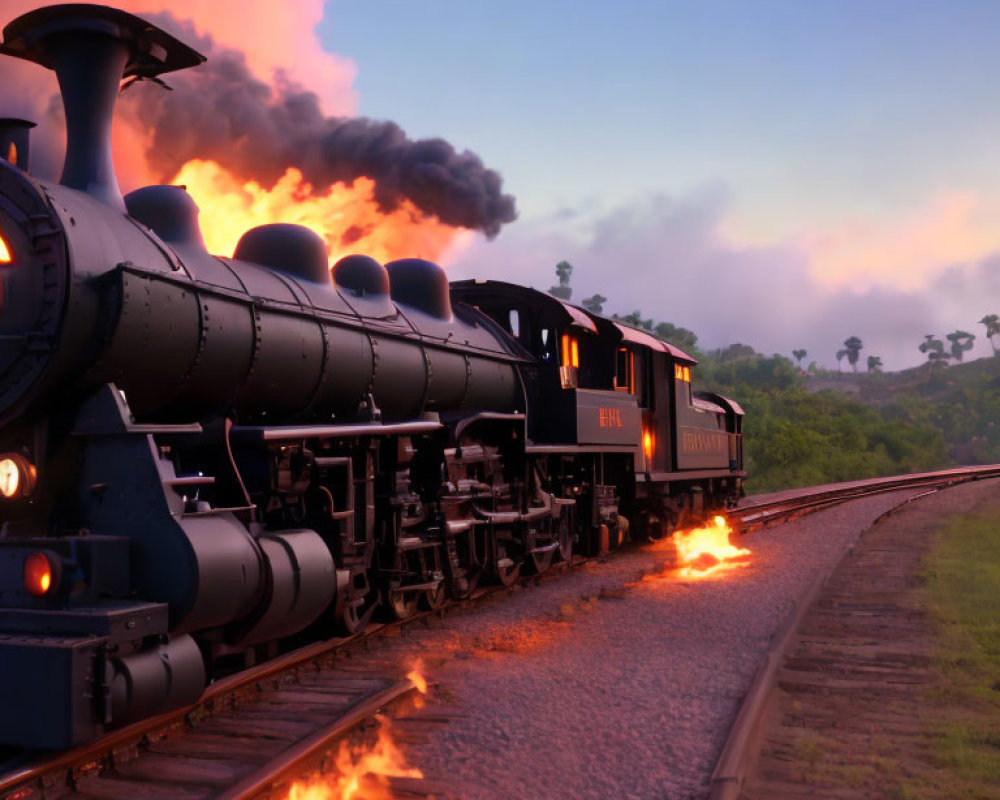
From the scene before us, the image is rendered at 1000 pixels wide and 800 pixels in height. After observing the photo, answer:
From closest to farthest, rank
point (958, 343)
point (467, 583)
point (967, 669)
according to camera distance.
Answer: point (967, 669) → point (467, 583) → point (958, 343)

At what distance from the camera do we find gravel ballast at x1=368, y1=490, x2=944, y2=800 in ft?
14.1

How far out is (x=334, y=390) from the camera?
6871mm

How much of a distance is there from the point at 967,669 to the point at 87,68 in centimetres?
697

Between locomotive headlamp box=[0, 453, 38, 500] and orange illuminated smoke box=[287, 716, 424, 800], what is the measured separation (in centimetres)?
213

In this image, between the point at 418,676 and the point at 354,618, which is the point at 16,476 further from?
the point at 354,618

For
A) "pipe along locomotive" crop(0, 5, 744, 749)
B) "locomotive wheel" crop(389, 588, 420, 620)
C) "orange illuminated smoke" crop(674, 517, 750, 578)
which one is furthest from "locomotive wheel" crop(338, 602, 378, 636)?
"orange illuminated smoke" crop(674, 517, 750, 578)

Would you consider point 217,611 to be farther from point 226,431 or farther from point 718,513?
point 718,513

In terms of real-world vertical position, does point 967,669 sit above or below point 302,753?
below

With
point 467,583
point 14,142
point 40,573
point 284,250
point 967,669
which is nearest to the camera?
point 40,573

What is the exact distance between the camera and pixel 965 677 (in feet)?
19.1

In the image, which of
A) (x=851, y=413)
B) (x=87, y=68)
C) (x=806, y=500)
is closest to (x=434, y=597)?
(x=87, y=68)

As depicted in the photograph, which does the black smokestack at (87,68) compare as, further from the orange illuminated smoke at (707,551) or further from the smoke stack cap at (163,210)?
the orange illuminated smoke at (707,551)

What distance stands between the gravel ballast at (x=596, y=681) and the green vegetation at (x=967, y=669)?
112 centimetres

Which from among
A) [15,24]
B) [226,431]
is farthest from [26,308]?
[15,24]
